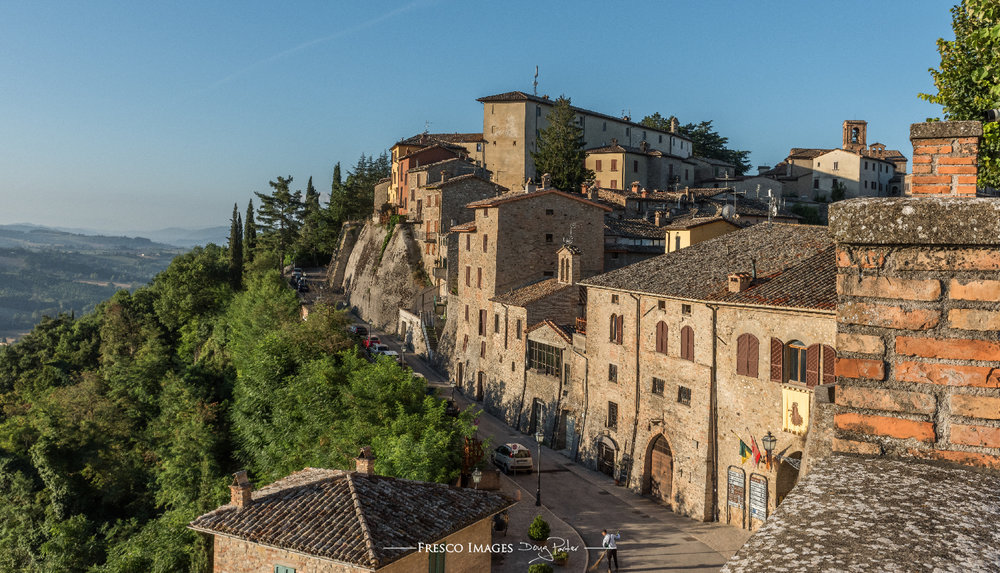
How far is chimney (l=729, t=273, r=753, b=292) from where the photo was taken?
26.9 meters

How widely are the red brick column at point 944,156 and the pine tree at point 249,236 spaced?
7525cm

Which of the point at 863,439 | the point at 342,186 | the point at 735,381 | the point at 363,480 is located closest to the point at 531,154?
the point at 342,186

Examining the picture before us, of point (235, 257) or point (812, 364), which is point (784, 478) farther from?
point (235, 257)

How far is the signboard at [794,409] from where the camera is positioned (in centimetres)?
2370

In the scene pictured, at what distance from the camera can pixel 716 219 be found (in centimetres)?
4009

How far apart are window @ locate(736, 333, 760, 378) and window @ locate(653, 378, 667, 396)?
4.37 m

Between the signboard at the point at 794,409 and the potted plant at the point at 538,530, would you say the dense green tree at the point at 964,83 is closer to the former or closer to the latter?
the signboard at the point at 794,409

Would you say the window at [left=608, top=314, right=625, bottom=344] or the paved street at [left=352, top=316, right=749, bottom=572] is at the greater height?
the window at [left=608, top=314, right=625, bottom=344]

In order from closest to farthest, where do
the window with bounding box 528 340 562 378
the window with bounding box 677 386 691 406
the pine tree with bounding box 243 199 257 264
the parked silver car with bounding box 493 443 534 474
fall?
the window with bounding box 677 386 691 406 < the parked silver car with bounding box 493 443 534 474 < the window with bounding box 528 340 562 378 < the pine tree with bounding box 243 199 257 264

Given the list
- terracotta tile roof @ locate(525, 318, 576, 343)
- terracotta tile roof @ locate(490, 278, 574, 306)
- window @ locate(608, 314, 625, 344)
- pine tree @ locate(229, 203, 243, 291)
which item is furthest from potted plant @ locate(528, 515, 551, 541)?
pine tree @ locate(229, 203, 243, 291)

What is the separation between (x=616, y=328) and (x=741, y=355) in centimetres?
769

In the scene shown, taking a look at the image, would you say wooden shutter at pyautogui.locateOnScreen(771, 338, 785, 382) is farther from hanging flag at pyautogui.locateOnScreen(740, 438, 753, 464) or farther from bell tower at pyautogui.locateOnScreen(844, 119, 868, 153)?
bell tower at pyautogui.locateOnScreen(844, 119, 868, 153)

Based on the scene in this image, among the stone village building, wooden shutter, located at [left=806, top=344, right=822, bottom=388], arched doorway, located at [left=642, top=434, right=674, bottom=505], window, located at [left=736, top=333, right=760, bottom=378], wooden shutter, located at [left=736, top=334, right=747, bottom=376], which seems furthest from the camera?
arched doorway, located at [left=642, top=434, right=674, bottom=505]

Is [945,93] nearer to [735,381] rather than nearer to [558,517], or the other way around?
[735,381]
